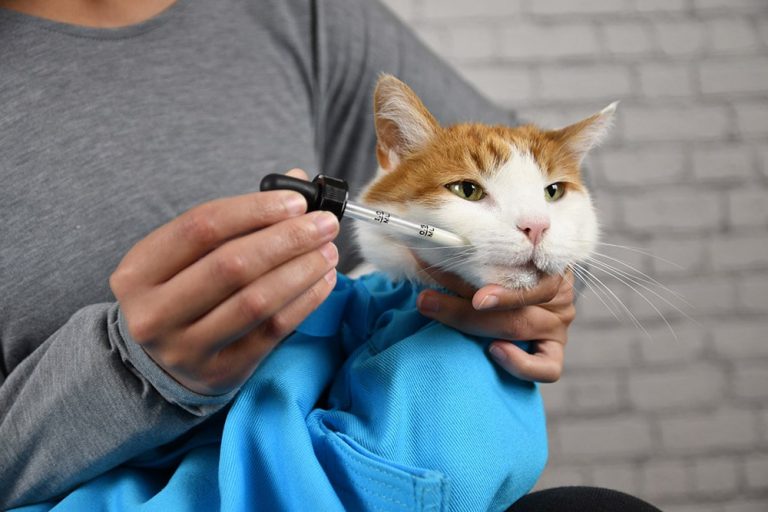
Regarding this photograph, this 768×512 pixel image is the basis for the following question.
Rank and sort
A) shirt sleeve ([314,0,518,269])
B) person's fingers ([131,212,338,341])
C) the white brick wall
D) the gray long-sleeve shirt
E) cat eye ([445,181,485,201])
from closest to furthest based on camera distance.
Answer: person's fingers ([131,212,338,341])
the gray long-sleeve shirt
cat eye ([445,181,485,201])
shirt sleeve ([314,0,518,269])
the white brick wall

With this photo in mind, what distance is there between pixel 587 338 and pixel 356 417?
144cm

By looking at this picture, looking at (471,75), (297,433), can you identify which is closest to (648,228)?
(471,75)

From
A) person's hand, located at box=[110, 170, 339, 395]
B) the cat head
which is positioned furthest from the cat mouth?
person's hand, located at box=[110, 170, 339, 395]

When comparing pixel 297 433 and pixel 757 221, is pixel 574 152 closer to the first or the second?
pixel 297 433

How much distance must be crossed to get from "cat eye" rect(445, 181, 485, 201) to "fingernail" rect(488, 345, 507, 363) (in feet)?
0.57

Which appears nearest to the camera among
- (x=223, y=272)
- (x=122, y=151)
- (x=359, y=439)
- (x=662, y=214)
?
(x=223, y=272)

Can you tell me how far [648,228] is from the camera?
1.85 meters

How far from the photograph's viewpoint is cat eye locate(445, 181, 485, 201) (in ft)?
2.31

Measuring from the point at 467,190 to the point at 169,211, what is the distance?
1.38 ft

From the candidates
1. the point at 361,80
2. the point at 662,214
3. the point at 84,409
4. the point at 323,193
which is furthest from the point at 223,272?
the point at 662,214

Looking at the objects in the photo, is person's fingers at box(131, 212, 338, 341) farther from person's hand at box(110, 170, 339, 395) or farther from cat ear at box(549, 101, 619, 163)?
cat ear at box(549, 101, 619, 163)

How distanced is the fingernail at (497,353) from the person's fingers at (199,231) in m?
0.30

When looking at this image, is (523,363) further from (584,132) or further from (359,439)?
(584,132)

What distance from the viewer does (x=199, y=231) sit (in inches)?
18.9
